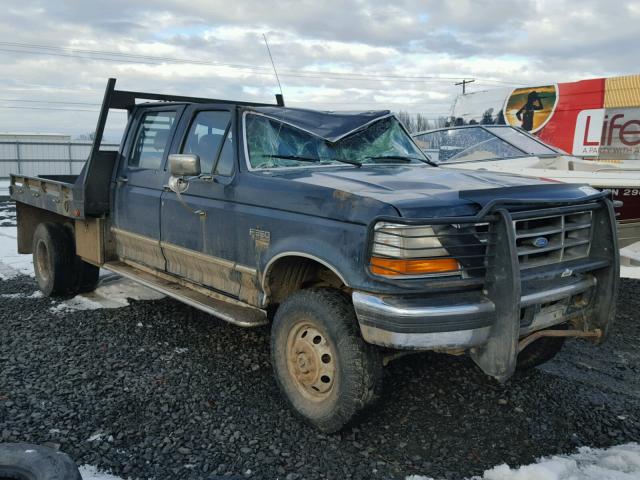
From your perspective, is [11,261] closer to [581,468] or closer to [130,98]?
[130,98]

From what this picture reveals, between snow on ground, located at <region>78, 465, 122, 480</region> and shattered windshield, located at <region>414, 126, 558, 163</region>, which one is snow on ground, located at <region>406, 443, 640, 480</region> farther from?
shattered windshield, located at <region>414, 126, 558, 163</region>

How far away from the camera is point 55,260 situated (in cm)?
640

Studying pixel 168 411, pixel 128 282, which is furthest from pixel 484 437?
pixel 128 282

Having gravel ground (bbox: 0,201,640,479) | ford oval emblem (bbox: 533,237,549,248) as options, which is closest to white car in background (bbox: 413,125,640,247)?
gravel ground (bbox: 0,201,640,479)

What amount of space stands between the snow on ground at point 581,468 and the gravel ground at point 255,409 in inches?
3.2

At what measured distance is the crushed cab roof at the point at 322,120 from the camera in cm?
447

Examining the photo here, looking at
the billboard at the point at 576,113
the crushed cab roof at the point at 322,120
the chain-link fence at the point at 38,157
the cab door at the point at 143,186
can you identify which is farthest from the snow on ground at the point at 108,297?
the chain-link fence at the point at 38,157

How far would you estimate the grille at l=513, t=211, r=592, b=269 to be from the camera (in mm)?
3377

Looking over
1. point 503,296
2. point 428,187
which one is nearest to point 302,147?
point 428,187

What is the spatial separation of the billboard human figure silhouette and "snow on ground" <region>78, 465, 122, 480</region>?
10.7 metres

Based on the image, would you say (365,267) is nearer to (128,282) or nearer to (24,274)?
(128,282)

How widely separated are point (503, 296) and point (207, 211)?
2.27 meters

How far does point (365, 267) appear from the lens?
3.11m

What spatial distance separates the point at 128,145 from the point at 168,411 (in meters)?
2.87
